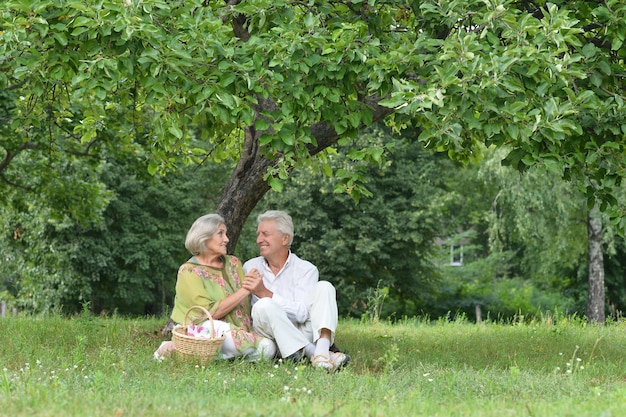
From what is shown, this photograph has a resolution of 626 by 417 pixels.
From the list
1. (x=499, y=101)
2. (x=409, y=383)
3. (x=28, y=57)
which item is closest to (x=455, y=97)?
(x=499, y=101)

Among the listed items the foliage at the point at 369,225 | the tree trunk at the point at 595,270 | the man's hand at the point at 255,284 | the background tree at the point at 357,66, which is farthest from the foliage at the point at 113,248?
the background tree at the point at 357,66

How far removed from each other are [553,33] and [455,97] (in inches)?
29.8

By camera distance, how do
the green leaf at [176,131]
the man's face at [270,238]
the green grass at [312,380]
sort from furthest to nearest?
the man's face at [270,238] → the green leaf at [176,131] → the green grass at [312,380]

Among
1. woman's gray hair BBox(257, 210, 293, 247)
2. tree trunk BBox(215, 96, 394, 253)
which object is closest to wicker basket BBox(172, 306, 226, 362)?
woman's gray hair BBox(257, 210, 293, 247)

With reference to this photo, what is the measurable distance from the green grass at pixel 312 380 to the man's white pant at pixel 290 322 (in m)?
0.26

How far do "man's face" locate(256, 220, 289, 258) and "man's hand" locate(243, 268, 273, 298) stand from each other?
36cm

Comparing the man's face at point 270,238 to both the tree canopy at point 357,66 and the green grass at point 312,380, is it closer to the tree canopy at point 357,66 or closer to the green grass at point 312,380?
the tree canopy at point 357,66

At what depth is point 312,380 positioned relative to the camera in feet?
18.6

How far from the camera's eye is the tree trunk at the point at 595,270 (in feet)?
68.4

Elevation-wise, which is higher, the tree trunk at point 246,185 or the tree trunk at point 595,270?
the tree trunk at point 246,185

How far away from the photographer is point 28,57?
621cm

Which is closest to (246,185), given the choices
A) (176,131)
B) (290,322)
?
(290,322)

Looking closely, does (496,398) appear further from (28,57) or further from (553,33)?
(28,57)

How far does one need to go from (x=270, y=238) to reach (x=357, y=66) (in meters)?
1.64
